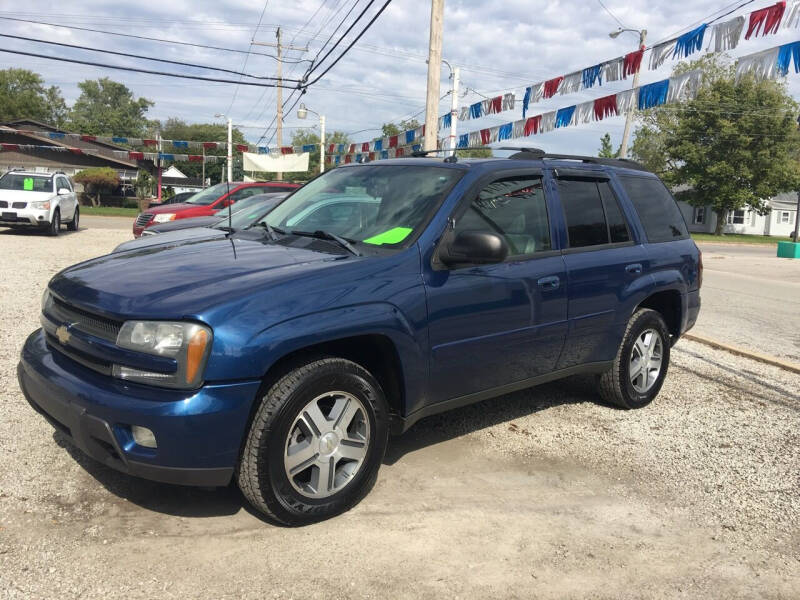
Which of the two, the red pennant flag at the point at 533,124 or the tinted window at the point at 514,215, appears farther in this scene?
the red pennant flag at the point at 533,124

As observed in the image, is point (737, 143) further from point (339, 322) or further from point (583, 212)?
point (339, 322)

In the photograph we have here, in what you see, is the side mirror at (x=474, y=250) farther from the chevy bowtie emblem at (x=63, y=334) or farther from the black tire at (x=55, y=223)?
the black tire at (x=55, y=223)

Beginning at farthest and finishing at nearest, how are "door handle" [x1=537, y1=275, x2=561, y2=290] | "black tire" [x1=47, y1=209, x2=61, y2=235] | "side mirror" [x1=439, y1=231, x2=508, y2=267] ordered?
"black tire" [x1=47, y1=209, x2=61, y2=235], "door handle" [x1=537, y1=275, x2=561, y2=290], "side mirror" [x1=439, y1=231, x2=508, y2=267]

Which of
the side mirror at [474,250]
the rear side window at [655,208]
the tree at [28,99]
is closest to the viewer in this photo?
the side mirror at [474,250]

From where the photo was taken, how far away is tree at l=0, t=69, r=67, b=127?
73.4 meters

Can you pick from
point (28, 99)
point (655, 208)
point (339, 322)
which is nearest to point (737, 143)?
point (655, 208)

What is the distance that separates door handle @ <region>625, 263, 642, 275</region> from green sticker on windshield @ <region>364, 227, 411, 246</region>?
1884mm

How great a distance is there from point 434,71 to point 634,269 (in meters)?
11.0

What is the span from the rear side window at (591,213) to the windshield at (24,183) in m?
16.3

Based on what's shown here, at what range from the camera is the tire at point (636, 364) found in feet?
16.0

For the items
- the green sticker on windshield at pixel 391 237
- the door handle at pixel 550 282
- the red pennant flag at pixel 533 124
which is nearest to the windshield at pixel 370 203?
the green sticker on windshield at pixel 391 237

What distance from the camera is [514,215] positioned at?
411 cm

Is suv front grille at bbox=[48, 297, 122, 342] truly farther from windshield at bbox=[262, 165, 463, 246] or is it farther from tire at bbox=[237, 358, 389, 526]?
windshield at bbox=[262, 165, 463, 246]

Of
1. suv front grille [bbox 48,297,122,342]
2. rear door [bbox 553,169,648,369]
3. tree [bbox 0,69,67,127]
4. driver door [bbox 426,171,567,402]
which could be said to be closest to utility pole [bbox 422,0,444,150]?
rear door [bbox 553,169,648,369]
